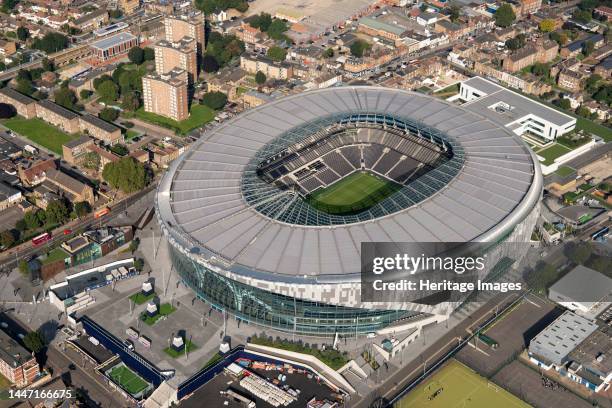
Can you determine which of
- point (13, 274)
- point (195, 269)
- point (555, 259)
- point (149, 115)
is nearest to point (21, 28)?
point (149, 115)

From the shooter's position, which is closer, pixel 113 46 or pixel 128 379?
pixel 128 379

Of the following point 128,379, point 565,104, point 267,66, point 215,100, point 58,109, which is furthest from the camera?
point 267,66

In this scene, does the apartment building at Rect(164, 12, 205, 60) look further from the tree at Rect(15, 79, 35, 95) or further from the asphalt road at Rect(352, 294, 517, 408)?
the asphalt road at Rect(352, 294, 517, 408)

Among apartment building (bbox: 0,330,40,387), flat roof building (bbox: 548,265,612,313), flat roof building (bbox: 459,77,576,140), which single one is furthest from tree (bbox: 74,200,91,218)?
flat roof building (bbox: 548,265,612,313)

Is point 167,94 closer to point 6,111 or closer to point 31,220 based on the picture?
point 6,111

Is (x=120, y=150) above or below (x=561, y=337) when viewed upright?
below

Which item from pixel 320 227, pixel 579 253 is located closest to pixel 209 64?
pixel 320 227

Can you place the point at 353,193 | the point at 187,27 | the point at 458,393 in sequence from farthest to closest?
the point at 187,27 → the point at 353,193 → the point at 458,393
